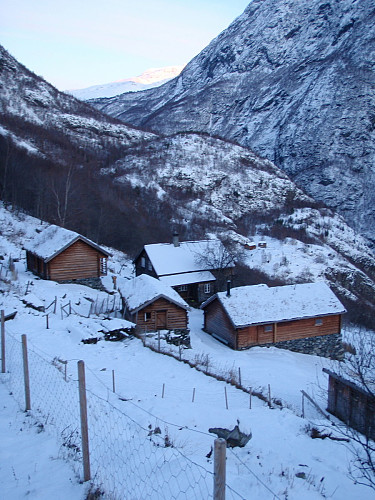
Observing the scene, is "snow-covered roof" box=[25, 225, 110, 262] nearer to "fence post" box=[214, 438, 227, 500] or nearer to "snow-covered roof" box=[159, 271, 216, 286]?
"snow-covered roof" box=[159, 271, 216, 286]

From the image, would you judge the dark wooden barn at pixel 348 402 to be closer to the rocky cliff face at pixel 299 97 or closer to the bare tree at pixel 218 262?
the bare tree at pixel 218 262

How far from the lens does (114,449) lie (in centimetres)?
744

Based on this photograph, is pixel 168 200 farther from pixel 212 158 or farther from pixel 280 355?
pixel 280 355

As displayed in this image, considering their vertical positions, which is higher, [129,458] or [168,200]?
[168,200]

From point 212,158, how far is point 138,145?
14935 millimetres

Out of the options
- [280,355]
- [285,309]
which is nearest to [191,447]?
[280,355]

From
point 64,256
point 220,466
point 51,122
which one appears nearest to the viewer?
point 220,466

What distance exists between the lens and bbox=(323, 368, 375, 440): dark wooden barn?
14844 millimetres

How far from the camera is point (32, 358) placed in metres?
12.7

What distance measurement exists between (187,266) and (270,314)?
12.0 metres

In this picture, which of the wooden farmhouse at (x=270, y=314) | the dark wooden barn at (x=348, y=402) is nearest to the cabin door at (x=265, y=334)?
the wooden farmhouse at (x=270, y=314)

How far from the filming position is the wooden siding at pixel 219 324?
2780 cm

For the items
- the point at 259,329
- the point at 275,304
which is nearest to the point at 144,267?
the point at 275,304

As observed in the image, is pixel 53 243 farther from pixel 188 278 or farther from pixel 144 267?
pixel 188 278
